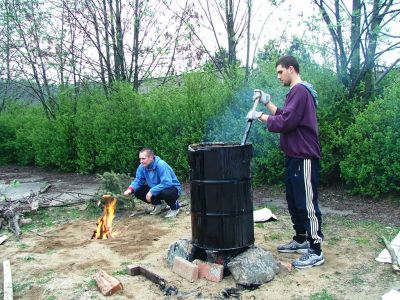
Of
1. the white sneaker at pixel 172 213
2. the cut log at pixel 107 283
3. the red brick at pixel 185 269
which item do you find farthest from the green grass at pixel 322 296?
the white sneaker at pixel 172 213

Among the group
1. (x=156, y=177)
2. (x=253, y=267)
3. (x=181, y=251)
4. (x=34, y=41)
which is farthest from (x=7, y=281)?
(x=34, y=41)

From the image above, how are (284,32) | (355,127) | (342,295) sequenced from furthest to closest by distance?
(284,32) → (355,127) → (342,295)

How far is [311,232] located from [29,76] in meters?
13.1

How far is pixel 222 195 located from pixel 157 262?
1.16 meters

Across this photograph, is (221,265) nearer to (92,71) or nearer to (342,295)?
(342,295)

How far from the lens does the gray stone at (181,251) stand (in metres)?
4.38

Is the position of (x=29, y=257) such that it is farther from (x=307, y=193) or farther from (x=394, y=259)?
(x=394, y=259)

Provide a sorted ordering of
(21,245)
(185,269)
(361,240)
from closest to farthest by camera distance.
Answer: (185,269) → (361,240) → (21,245)

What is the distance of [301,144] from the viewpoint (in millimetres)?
4188

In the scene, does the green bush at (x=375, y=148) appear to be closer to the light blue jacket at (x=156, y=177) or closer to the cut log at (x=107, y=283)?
the light blue jacket at (x=156, y=177)

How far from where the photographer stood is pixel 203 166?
4051 millimetres

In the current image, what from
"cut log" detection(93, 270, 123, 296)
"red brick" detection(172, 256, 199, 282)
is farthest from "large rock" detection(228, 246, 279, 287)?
"cut log" detection(93, 270, 123, 296)

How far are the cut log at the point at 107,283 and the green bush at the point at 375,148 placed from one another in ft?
14.8

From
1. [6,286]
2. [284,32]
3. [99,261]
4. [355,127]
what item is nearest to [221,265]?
[99,261]
